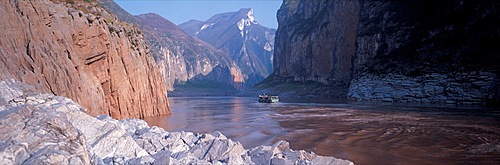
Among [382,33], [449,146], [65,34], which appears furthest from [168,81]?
[449,146]

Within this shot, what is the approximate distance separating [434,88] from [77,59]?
139ft

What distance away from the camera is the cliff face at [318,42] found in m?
90.2

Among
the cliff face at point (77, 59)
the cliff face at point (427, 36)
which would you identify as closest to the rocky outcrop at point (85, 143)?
the cliff face at point (77, 59)

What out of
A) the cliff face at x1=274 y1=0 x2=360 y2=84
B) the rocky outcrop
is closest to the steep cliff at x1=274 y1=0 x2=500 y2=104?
the cliff face at x1=274 y1=0 x2=360 y2=84

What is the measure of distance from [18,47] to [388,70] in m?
52.7

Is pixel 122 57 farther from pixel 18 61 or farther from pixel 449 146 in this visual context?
pixel 449 146

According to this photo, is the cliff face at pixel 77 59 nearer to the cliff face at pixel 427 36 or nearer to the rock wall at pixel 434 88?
the rock wall at pixel 434 88

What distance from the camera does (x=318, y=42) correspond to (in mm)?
107562

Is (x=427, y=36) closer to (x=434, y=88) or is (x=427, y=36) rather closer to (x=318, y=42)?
(x=434, y=88)

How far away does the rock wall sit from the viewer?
3866 centimetres

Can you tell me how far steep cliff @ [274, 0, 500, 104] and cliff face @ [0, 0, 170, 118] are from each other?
116 ft

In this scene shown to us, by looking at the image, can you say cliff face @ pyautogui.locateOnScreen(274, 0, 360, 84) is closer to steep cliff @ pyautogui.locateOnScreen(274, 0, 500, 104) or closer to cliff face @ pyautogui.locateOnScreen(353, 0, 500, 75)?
steep cliff @ pyautogui.locateOnScreen(274, 0, 500, 104)

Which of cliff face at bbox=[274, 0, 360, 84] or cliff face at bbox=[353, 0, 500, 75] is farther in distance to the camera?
cliff face at bbox=[274, 0, 360, 84]

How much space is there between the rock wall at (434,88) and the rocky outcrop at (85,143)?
120 ft
